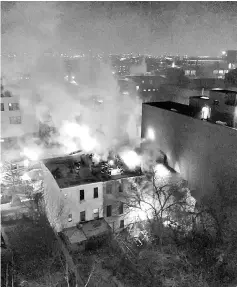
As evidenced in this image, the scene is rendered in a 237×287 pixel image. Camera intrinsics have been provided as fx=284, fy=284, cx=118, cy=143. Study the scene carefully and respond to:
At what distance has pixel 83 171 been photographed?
15719 millimetres

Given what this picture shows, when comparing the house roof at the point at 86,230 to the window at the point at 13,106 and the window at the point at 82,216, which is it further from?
the window at the point at 13,106

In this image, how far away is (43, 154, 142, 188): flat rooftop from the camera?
14773 mm

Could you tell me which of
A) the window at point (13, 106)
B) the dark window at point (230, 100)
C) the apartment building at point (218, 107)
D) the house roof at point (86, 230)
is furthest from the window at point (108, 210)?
the window at point (13, 106)

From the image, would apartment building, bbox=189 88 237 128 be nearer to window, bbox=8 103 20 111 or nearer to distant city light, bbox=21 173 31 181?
distant city light, bbox=21 173 31 181

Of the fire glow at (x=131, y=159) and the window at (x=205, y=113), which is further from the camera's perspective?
the fire glow at (x=131, y=159)

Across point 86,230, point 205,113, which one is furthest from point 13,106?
point 205,113

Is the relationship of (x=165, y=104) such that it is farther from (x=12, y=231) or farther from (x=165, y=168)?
(x=12, y=231)

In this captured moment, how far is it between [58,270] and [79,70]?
35.7m

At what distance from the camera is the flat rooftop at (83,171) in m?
14.8

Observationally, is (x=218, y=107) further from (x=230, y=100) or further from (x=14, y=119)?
(x=14, y=119)

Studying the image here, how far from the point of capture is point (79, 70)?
43.4m

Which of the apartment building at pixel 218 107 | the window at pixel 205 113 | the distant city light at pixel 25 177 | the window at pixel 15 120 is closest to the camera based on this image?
the apartment building at pixel 218 107

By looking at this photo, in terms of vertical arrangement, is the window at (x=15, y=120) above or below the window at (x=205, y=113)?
below

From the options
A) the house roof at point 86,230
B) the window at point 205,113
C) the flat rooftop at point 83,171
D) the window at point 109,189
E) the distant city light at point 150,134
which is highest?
the window at point 205,113
